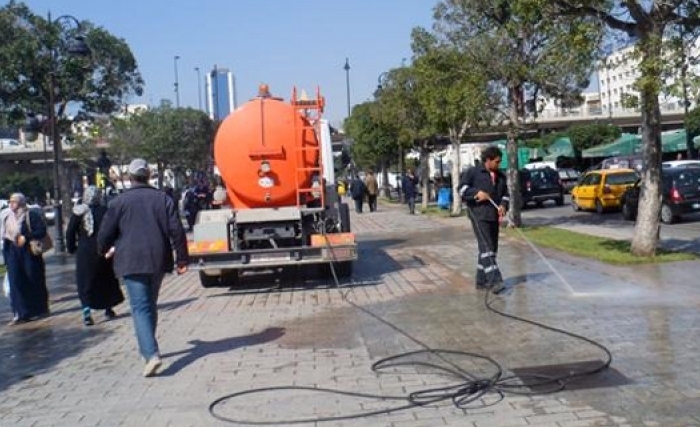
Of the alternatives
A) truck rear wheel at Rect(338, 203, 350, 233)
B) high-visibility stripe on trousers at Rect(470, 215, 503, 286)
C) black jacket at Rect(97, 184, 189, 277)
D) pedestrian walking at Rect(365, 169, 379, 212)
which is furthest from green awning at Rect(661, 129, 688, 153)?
black jacket at Rect(97, 184, 189, 277)

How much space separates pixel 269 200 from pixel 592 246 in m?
6.57

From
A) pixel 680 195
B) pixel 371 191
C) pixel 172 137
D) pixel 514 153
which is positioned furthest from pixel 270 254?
pixel 172 137

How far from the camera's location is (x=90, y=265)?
1020 centimetres

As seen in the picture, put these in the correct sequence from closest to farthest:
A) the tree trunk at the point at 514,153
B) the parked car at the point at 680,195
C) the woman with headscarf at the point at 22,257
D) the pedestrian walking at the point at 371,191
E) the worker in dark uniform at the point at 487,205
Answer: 1. the worker in dark uniform at the point at 487,205
2. the woman with headscarf at the point at 22,257
3. the tree trunk at the point at 514,153
4. the parked car at the point at 680,195
5. the pedestrian walking at the point at 371,191

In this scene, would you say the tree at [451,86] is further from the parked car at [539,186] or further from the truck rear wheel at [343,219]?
the parked car at [539,186]

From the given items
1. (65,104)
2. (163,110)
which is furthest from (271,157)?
(163,110)

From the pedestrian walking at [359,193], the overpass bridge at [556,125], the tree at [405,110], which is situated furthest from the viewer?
the overpass bridge at [556,125]

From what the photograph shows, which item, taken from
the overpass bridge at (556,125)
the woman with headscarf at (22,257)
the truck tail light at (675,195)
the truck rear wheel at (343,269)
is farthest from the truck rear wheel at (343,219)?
the overpass bridge at (556,125)

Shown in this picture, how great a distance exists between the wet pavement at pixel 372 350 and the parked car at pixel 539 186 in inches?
871

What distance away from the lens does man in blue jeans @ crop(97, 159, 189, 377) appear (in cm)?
729

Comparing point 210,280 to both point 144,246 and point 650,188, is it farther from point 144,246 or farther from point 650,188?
point 650,188

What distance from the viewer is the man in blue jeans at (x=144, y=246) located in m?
7.29

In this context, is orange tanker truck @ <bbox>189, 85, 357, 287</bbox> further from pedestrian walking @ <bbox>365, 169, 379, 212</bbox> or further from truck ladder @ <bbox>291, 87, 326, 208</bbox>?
pedestrian walking @ <bbox>365, 169, 379, 212</bbox>

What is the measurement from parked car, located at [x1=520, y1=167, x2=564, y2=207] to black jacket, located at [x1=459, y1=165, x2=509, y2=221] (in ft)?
80.7
